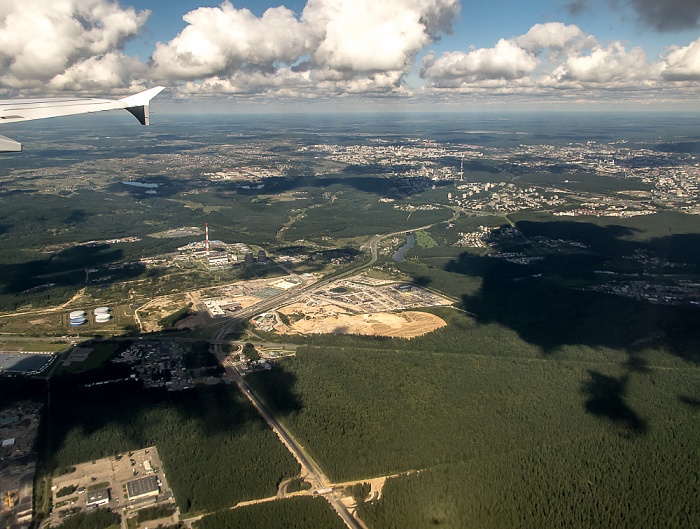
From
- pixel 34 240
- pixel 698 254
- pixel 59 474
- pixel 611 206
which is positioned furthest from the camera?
pixel 611 206

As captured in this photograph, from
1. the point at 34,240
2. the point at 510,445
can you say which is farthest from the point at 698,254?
the point at 34,240

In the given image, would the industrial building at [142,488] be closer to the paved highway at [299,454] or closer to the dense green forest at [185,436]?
the dense green forest at [185,436]

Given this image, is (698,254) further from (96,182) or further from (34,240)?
(96,182)

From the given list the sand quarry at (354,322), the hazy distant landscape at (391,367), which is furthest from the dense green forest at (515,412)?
the sand quarry at (354,322)

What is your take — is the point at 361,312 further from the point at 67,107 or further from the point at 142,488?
the point at 67,107

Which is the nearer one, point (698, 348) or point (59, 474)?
point (59, 474)

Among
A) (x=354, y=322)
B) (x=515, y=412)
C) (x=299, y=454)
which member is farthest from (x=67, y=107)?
(x=354, y=322)

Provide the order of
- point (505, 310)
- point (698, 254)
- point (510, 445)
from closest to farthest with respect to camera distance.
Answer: point (510, 445), point (505, 310), point (698, 254)
